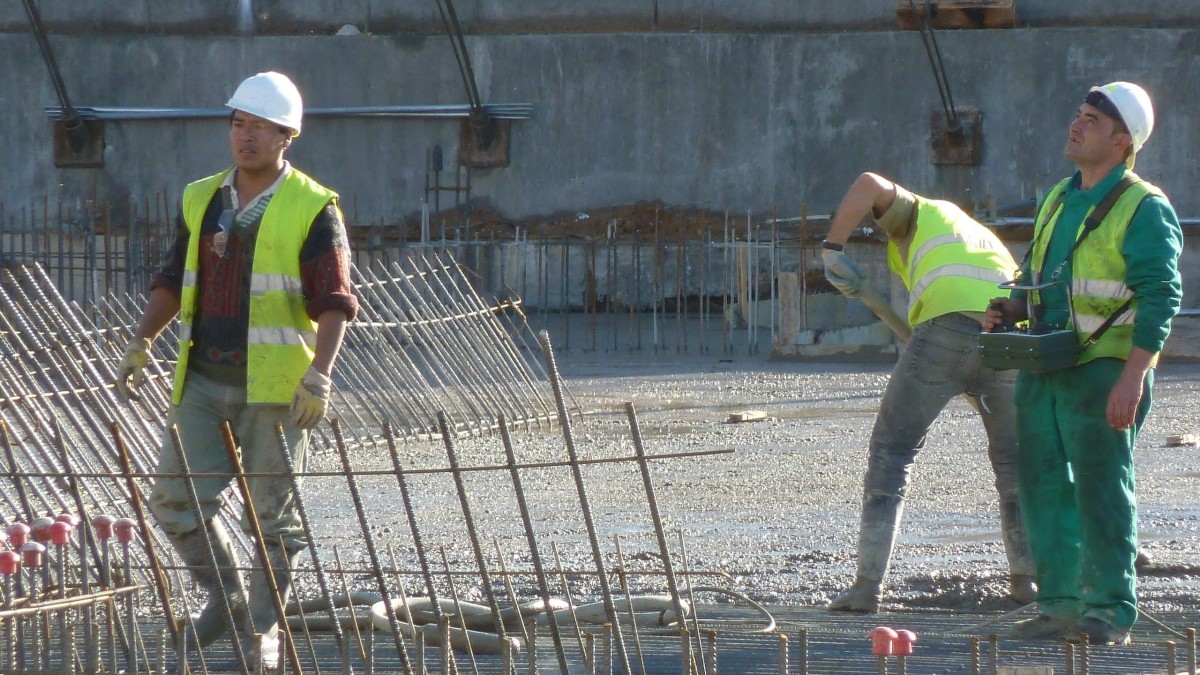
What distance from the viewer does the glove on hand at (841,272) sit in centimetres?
595

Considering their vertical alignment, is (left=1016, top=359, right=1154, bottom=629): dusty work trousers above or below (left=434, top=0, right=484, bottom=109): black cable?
below

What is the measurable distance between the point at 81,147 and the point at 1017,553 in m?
17.1

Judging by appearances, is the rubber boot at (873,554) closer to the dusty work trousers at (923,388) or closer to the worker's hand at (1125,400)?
the dusty work trousers at (923,388)

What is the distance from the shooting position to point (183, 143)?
69.4 ft

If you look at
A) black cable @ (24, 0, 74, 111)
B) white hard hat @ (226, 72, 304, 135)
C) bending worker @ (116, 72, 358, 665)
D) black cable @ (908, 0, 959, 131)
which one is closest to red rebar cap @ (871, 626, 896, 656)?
bending worker @ (116, 72, 358, 665)

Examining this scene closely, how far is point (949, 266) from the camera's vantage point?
241 inches

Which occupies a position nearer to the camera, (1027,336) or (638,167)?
(1027,336)

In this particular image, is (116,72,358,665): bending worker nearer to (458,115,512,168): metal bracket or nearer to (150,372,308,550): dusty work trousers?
(150,372,308,550): dusty work trousers

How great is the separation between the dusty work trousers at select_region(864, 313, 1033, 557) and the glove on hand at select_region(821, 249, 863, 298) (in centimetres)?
31

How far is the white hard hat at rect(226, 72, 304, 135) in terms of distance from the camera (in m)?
5.22


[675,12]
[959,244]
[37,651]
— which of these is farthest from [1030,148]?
[37,651]

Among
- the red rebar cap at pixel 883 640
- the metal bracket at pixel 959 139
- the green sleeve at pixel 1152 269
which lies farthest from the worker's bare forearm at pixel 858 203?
the metal bracket at pixel 959 139

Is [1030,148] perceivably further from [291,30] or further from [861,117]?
[291,30]

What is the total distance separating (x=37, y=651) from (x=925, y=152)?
1587 centimetres
